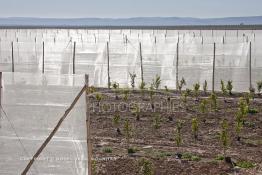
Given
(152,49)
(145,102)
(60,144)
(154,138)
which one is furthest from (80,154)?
(152,49)

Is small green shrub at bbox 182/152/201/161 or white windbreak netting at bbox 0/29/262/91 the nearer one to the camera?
small green shrub at bbox 182/152/201/161

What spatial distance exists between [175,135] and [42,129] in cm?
477

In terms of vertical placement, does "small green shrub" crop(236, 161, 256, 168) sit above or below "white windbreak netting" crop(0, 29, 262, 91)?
below

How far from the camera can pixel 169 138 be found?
29.4ft

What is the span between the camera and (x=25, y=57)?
62.4ft

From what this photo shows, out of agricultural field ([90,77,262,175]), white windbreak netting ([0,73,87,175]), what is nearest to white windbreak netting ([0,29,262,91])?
agricultural field ([90,77,262,175])

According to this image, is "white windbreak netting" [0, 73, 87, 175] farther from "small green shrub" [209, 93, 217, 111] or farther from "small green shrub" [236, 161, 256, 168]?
"small green shrub" [209, 93, 217, 111]

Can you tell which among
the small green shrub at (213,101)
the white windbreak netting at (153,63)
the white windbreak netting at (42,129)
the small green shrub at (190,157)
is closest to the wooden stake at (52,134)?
the white windbreak netting at (42,129)

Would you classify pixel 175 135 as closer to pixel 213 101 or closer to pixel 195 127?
pixel 195 127

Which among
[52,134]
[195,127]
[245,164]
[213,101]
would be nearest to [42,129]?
[52,134]

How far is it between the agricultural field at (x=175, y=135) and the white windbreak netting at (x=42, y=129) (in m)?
1.52

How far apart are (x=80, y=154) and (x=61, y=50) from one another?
47.7ft

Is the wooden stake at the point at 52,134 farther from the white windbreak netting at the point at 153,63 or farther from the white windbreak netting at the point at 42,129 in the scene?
the white windbreak netting at the point at 153,63

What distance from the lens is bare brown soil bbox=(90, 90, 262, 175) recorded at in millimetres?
7145
